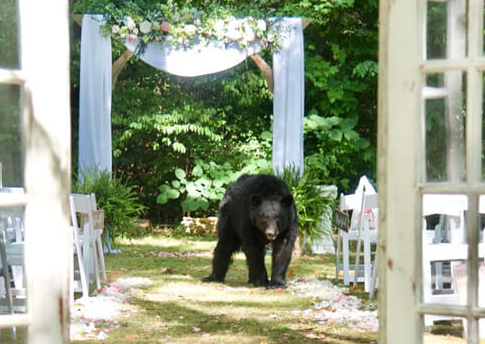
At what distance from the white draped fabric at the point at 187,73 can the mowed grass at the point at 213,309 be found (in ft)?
5.32

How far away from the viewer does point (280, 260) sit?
673cm

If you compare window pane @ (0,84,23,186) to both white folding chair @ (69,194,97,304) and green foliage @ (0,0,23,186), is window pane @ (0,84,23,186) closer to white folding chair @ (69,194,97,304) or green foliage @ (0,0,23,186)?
green foliage @ (0,0,23,186)

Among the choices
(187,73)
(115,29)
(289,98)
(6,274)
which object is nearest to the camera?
(6,274)

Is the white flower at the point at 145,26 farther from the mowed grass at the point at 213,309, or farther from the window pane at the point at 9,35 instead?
the window pane at the point at 9,35

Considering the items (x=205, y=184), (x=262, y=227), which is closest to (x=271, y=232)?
(x=262, y=227)

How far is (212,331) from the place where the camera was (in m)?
4.79

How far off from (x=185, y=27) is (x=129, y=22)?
0.68m

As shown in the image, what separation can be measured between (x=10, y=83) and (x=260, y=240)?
4.44 metres

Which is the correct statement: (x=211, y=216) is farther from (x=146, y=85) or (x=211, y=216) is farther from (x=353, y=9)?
(x=353, y=9)

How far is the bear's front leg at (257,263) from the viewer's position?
268 inches

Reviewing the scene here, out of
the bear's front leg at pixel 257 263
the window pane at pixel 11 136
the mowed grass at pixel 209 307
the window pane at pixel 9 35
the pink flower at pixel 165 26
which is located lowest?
the mowed grass at pixel 209 307

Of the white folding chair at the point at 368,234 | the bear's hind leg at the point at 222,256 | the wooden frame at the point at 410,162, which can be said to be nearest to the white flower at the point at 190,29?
the bear's hind leg at the point at 222,256

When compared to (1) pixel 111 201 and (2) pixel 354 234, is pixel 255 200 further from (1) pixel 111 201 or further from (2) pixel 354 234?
(1) pixel 111 201

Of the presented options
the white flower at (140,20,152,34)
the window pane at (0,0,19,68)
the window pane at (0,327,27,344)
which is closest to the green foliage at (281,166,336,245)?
the white flower at (140,20,152,34)
